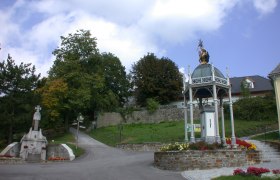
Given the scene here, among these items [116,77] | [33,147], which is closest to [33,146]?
[33,147]

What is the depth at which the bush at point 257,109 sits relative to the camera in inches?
1711

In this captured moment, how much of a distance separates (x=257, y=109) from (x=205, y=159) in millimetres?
28309

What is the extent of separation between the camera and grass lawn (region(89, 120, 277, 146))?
37.1m

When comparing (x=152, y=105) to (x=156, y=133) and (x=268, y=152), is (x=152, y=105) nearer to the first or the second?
(x=156, y=133)

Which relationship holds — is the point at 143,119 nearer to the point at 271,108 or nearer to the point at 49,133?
the point at 49,133

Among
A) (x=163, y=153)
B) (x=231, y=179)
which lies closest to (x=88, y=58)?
(x=163, y=153)

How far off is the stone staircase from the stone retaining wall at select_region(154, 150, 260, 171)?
2302mm

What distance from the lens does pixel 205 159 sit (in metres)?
18.3

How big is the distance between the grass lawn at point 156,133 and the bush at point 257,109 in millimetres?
1447

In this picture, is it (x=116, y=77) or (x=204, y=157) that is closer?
(x=204, y=157)

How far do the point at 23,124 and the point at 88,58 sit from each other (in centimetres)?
1809

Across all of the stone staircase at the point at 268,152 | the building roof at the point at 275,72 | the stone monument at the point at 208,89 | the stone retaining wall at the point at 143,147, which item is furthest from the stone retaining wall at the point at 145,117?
the stone monument at the point at 208,89

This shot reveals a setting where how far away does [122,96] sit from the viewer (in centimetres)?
6366

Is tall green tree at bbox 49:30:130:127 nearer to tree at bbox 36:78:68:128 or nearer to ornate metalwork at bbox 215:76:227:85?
tree at bbox 36:78:68:128
